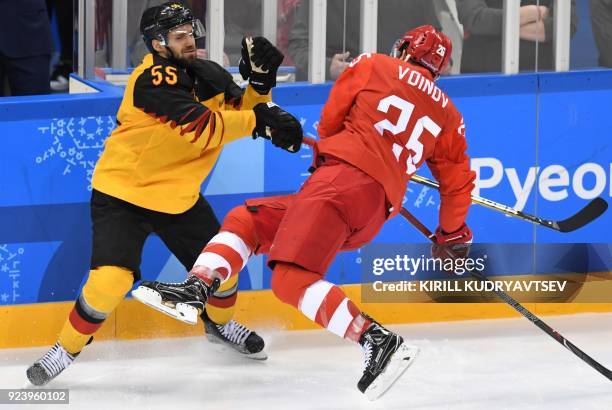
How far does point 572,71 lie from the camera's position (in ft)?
16.8

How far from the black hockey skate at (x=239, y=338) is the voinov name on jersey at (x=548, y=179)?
1.04 metres

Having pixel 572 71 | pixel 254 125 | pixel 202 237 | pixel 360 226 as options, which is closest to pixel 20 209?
pixel 202 237

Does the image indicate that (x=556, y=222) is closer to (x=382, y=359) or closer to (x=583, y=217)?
(x=583, y=217)

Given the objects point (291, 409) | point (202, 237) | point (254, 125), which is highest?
point (254, 125)

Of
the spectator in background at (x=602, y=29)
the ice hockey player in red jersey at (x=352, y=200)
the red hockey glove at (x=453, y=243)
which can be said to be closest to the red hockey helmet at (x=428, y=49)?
the ice hockey player in red jersey at (x=352, y=200)

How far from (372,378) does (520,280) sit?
1.56 metres

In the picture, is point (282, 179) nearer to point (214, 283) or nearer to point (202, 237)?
point (202, 237)

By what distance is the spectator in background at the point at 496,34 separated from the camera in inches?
202

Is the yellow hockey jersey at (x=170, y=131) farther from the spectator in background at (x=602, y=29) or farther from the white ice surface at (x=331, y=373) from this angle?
the spectator in background at (x=602, y=29)

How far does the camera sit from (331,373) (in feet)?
14.6

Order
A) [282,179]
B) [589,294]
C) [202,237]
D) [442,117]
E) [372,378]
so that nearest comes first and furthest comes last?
[372,378], [442,117], [202,237], [282,179], [589,294]

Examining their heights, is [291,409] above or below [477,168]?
below

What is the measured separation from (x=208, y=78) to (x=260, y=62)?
19cm

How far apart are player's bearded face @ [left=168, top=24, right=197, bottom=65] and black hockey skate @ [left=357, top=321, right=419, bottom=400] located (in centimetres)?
106
